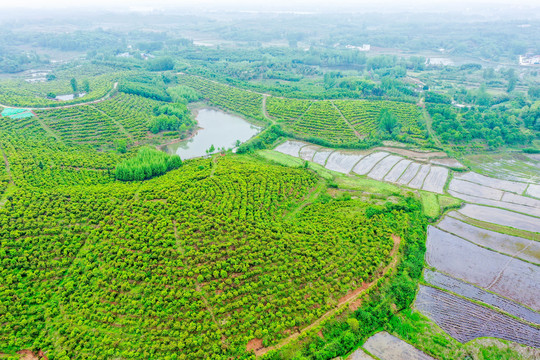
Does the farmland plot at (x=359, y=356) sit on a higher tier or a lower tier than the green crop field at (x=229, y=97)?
lower

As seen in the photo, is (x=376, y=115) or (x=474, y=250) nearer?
(x=474, y=250)

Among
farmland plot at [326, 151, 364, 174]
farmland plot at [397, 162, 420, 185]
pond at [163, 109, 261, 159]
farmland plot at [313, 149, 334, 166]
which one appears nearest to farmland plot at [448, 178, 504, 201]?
farmland plot at [397, 162, 420, 185]

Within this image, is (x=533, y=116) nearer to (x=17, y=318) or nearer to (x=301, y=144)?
(x=301, y=144)

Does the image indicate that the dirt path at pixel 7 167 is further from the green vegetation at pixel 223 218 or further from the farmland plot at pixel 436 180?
the farmland plot at pixel 436 180

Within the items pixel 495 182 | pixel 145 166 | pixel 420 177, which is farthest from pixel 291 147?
pixel 495 182

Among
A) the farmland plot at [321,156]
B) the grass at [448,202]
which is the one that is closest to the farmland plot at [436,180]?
the grass at [448,202]

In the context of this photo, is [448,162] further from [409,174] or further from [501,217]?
[501,217]
